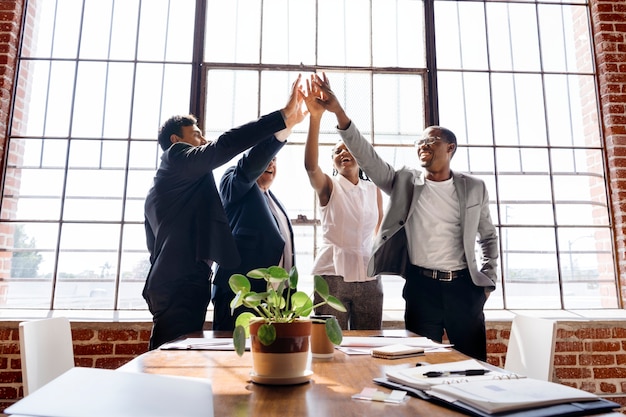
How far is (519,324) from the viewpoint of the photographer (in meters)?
1.81

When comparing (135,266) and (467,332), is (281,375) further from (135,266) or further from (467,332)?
(135,266)

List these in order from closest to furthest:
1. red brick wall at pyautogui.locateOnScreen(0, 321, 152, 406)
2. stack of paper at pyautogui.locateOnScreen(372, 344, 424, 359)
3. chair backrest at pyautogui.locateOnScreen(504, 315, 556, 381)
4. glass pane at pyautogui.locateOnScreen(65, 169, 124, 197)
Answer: stack of paper at pyautogui.locateOnScreen(372, 344, 424, 359)
chair backrest at pyautogui.locateOnScreen(504, 315, 556, 381)
red brick wall at pyautogui.locateOnScreen(0, 321, 152, 406)
glass pane at pyautogui.locateOnScreen(65, 169, 124, 197)

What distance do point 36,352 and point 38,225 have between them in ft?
5.87

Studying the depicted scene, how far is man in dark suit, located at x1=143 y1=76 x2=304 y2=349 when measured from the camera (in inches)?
71.3

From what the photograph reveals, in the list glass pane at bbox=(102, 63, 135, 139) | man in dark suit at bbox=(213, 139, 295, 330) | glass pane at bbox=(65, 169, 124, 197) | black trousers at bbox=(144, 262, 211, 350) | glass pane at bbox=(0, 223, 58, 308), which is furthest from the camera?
glass pane at bbox=(102, 63, 135, 139)

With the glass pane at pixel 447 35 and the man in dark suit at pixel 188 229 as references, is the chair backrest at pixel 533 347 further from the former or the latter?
the glass pane at pixel 447 35

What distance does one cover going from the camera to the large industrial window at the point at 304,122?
9.62 feet

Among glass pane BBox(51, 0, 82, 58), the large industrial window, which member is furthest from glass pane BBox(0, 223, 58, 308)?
glass pane BBox(51, 0, 82, 58)

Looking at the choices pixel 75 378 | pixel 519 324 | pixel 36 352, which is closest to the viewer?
pixel 75 378

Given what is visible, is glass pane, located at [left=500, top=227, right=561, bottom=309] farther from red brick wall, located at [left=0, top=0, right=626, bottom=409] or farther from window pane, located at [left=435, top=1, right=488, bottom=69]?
window pane, located at [left=435, top=1, right=488, bottom=69]

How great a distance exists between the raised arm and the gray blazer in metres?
0.16

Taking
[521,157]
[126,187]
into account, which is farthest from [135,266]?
[521,157]

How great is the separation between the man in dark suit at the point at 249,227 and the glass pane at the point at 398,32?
5.02 feet

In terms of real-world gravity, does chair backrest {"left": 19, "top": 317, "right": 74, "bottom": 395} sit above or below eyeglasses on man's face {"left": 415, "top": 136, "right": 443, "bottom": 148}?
below
